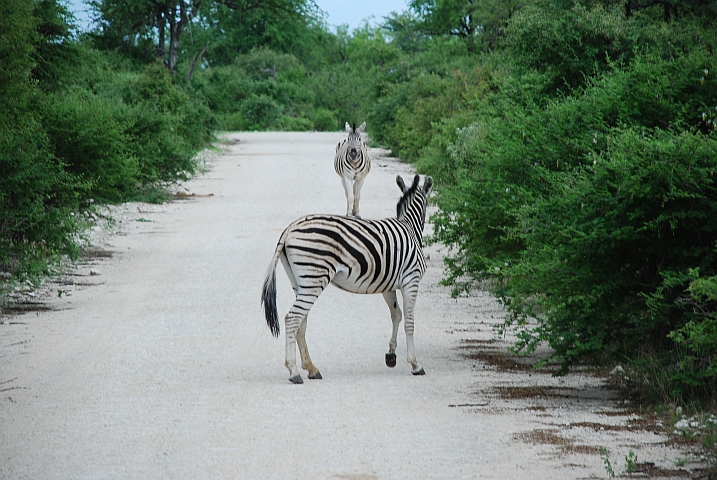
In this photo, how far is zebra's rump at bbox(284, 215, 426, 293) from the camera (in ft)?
29.5

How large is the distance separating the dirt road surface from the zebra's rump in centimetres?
86

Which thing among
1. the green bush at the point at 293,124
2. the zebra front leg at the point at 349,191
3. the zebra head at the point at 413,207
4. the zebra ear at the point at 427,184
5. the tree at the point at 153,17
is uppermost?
the tree at the point at 153,17

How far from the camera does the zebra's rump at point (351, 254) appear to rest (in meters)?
9.00

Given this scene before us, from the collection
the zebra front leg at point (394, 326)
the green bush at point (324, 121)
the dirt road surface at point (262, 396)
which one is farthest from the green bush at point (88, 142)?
the green bush at point (324, 121)

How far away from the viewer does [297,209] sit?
22.3 m

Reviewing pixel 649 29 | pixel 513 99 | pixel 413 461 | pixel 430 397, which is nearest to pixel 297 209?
pixel 513 99

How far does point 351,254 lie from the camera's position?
9203mm

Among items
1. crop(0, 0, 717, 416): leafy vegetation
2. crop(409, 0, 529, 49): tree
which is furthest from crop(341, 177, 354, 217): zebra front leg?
crop(409, 0, 529, 49): tree

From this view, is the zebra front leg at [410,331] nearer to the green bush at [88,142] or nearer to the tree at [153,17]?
the green bush at [88,142]

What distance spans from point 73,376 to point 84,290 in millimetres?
4982

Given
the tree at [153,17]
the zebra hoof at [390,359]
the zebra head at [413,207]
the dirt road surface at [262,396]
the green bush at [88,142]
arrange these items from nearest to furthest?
the dirt road surface at [262,396] → the zebra hoof at [390,359] → the zebra head at [413,207] → the green bush at [88,142] → the tree at [153,17]

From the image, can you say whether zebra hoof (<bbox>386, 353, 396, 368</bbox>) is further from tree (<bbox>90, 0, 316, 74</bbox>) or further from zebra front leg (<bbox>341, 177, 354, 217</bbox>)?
tree (<bbox>90, 0, 316, 74</bbox>)

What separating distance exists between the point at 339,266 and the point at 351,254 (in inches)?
6.3

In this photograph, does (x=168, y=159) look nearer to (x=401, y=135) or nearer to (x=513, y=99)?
(x=513, y=99)
